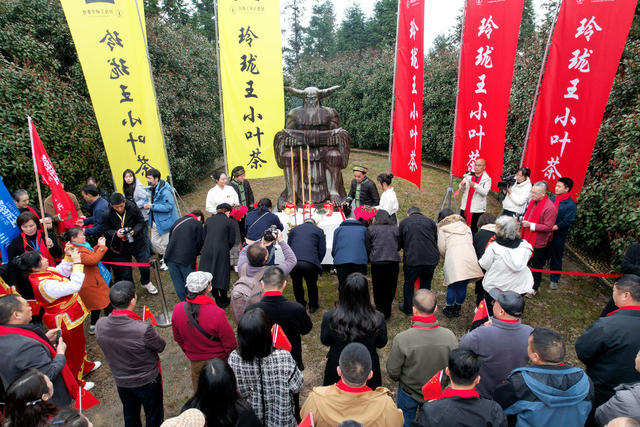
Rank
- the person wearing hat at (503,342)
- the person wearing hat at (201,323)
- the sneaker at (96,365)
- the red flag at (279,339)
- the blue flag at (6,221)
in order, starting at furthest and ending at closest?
the sneaker at (96,365) → the blue flag at (6,221) → the person wearing hat at (201,323) → the red flag at (279,339) → the person wearing hat at (503,342)

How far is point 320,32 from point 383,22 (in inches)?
313

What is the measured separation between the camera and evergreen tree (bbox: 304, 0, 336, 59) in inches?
1297

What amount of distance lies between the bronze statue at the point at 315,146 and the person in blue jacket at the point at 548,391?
577cm

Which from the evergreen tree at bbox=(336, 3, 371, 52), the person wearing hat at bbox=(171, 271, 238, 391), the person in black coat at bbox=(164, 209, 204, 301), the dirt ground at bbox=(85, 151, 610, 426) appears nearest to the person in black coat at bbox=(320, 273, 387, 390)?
the person wearing hat at bbox=(171, 271, 238, 391)

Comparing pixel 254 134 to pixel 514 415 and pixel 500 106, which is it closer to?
pixel 500 106

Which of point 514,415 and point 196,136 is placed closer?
point 514,415

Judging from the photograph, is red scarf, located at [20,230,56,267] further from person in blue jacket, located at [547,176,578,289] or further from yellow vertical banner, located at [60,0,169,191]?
person in blue jacket, located at [547,176,578,289]

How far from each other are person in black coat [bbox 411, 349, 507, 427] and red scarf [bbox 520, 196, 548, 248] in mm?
4033

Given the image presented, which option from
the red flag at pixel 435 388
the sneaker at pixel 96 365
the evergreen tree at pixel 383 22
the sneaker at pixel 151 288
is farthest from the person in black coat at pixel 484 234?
the evergreen tree at pixel 383 22

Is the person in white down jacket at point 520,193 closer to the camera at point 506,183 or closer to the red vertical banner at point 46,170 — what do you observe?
the camera at point 506,183

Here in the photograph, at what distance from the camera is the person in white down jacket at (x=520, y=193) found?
5961 mm

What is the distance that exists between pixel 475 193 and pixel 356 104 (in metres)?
11.8

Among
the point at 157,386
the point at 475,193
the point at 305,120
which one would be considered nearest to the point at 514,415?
the point at 157,386

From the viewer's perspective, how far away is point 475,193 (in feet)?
22.4
